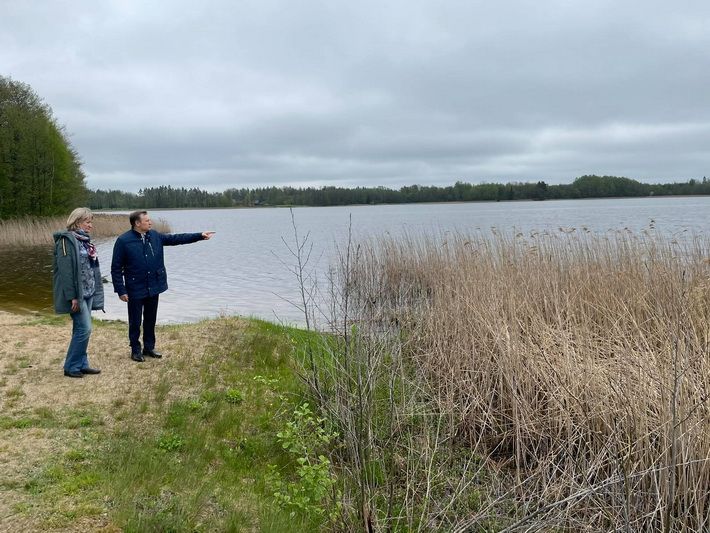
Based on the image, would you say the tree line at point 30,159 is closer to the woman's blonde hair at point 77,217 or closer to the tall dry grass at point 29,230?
the tall dry grass at point 29,230

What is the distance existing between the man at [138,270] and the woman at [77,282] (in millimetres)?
265

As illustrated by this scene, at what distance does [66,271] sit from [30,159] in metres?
28.7

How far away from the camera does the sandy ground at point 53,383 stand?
126 inches

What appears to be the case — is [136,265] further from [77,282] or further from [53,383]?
[53,383]

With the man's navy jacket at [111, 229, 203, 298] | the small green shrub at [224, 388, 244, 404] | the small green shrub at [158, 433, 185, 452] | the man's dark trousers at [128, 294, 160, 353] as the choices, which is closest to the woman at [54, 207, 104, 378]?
the man's navy jacket at [111, 229, 203, 298]

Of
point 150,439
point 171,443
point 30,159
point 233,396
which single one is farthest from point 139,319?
point 30,159

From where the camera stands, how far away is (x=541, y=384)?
457 cm

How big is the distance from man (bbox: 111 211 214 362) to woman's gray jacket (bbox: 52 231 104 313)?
48cm

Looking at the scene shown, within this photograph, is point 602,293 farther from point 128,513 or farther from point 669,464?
point 128,513

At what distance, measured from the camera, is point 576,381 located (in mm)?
4238

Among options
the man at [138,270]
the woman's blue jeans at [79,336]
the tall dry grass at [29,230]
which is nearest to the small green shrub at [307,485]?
the woman's blue jeans at [79,336]

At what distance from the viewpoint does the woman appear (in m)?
5.05

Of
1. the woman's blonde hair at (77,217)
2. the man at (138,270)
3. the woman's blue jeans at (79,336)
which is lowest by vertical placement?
the woman's blue jeans at (79,336)

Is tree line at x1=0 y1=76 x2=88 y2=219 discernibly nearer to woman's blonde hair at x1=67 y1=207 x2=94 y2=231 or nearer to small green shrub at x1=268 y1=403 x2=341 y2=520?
woman's blonde hair at x1=67 y1=207 x2=94 y2=231
